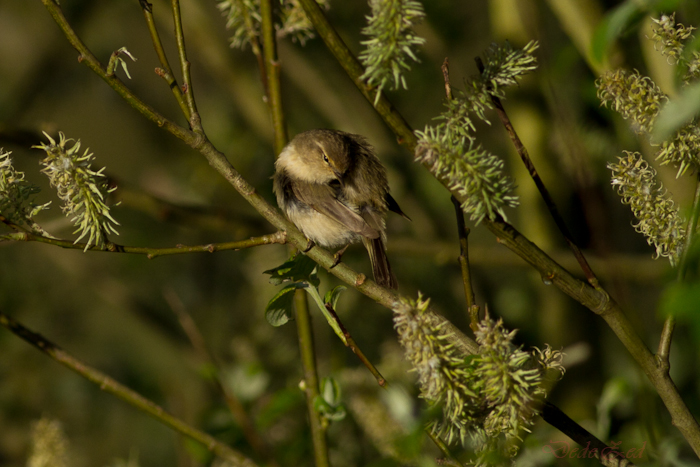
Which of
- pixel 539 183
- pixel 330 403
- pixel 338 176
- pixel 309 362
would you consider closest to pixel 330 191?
pixel 338 176

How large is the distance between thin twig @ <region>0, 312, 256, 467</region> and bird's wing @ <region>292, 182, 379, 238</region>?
46.7 inches

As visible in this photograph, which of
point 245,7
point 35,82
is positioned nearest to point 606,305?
point 245,7

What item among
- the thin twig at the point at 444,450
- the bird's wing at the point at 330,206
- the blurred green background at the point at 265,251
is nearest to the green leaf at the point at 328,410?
the blurred green background at the point at 265,251

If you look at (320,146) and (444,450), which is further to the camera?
(320,146)

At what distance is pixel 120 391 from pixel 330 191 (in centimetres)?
150

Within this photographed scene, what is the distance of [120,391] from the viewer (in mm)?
1983

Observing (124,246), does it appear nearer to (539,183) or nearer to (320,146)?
(539,183)

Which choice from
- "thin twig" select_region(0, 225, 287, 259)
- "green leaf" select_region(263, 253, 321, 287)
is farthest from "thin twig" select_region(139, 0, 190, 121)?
"green leaf" select_region(263, 253, 321, 287)

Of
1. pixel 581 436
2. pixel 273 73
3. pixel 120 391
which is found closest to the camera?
pixel 581 436

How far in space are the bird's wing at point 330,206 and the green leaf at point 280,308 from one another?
1.25 meters

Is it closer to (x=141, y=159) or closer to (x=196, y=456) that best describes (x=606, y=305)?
(x=196, y=456)

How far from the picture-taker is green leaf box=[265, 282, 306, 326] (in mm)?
1590

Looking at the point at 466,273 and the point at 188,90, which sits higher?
the point at 188,90

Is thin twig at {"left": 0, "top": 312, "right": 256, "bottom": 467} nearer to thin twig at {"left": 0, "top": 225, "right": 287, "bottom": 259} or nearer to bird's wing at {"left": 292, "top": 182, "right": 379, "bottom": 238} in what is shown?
thin twig at {"left": 0, "top": 225, "right": 287, "bottom": 259}
